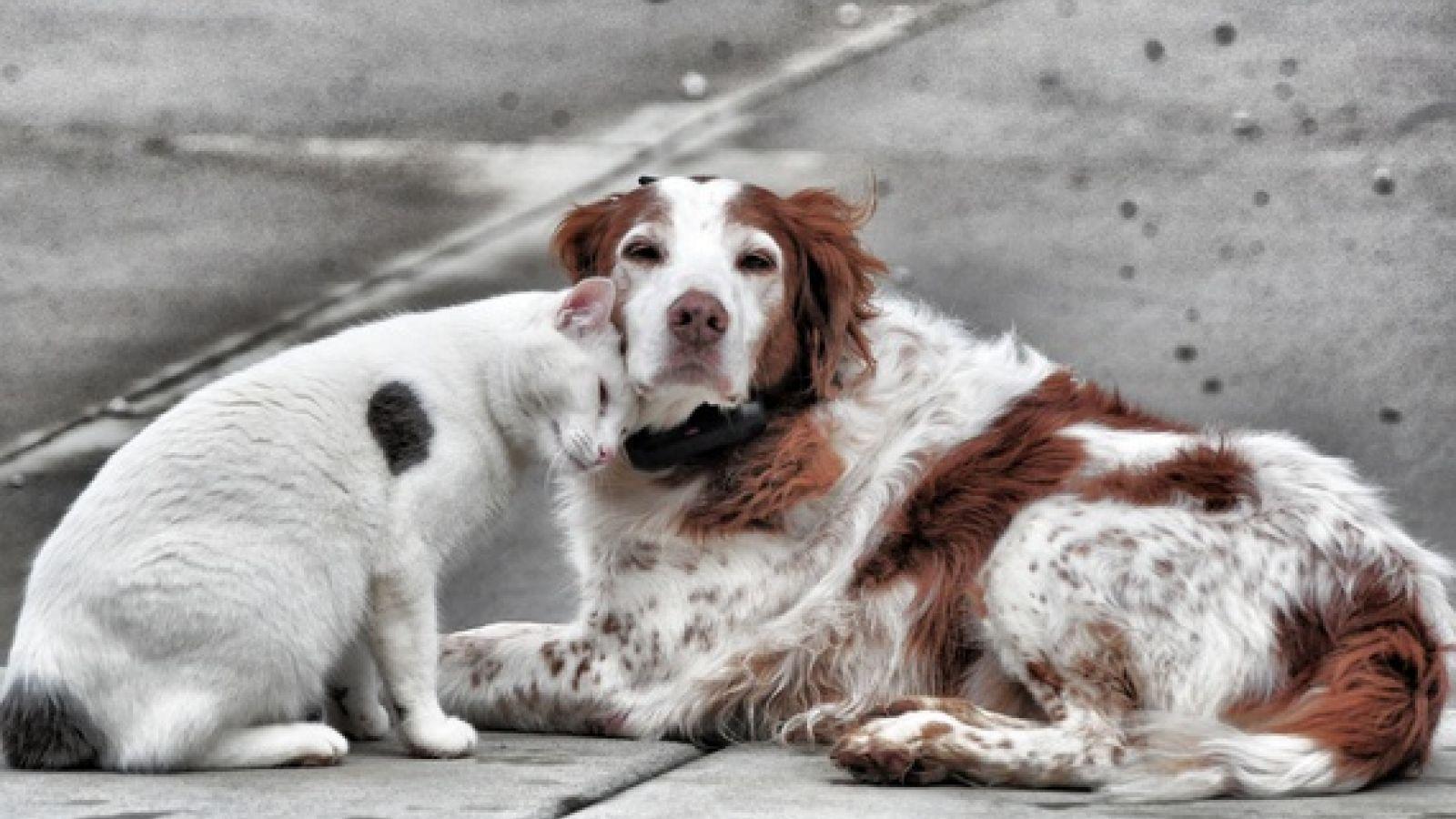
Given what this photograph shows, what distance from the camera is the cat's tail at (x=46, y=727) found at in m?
3.58

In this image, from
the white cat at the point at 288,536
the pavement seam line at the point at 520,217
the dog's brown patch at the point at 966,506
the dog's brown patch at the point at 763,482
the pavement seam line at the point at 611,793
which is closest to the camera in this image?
the pavement seam line at the point at 611,793

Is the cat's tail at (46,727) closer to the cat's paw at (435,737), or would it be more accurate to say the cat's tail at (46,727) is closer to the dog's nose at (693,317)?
the cat's paw at (435,737)

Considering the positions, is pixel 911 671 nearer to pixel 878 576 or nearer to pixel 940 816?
pixel 878 576

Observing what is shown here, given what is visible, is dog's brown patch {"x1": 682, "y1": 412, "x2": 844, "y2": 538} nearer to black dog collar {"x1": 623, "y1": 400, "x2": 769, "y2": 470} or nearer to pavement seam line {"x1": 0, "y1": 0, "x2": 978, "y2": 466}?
black dog collar {"x1": 623, "y1": 400, "x2": 769, "y2": 470}

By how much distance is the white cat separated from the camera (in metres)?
3.56

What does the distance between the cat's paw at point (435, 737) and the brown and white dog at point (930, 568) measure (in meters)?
0.54

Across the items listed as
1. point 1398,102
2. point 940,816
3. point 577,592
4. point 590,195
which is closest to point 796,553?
point 577,592

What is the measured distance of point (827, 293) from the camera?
15.0ft

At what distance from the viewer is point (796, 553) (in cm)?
439

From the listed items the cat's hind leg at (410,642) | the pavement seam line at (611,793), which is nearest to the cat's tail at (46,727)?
the cat's hind leg at (410,642)

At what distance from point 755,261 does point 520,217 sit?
7.30 feet

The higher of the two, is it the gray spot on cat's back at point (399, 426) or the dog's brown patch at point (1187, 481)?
the gray spot on cat's back at point (399, 426)

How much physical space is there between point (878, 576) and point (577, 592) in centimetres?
63

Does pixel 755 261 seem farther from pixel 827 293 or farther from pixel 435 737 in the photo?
pixel 435 737
